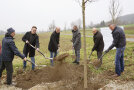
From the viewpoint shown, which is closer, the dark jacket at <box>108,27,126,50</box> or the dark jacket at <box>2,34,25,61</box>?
the dark jacket at <box>2,34,25,61</box>

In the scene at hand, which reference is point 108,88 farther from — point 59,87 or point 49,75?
point 49,75

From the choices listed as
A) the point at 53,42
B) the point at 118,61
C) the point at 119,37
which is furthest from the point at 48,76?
the point at 119,37

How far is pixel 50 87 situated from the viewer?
4.83m

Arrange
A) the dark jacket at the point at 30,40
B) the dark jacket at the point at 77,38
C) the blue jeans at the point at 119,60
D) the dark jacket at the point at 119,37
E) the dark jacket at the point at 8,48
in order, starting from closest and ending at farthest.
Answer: the dark jacket at the point at 8,48, the dark jacket at the point at 119,37, the blue jeans at the point at 119,60, the dark jacket at the point at 30,40, the dark jacket at the point at 77,38

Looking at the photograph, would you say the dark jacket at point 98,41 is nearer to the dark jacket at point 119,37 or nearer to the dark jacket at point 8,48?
the dark jacket at point 119,37

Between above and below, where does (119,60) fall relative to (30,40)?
below

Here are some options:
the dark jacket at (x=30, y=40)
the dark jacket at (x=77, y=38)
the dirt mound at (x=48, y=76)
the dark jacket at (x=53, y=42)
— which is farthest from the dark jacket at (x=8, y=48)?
the dark jacket at (x=77, y=38)

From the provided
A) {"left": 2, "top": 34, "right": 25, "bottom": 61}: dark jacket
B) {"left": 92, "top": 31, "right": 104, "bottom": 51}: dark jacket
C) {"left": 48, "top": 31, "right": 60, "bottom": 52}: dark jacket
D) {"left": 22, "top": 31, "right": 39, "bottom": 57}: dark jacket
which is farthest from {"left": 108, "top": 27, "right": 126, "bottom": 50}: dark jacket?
{"left": 2, "top": 34, "right": 25, "bottom": 61}: dark jacket

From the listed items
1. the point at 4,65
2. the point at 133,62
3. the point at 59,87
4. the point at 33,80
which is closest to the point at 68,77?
the point at 59,87

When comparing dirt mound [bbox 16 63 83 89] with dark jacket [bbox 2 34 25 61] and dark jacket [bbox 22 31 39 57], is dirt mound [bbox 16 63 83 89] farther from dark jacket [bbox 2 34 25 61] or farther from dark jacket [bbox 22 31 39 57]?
dark jacket [bbox 2 34 25 61]

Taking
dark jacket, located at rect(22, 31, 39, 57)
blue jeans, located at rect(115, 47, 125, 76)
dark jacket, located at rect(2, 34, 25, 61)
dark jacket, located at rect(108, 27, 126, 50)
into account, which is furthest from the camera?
dark jacket, located at rect(22, 31, 39, 57)

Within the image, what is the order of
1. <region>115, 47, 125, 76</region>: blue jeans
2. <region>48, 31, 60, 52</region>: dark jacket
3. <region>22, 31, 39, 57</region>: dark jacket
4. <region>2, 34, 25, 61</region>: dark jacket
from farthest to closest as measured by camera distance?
1. <region>48, 31, 60, 52</region>: dark jacket
2. <region>22, 31, 39, 57</region>: dark jacket
3. <region>115, 47, 125, 76</region>: blue jeans
4. <region>2, 34, 25, 61</region>: dark jacket

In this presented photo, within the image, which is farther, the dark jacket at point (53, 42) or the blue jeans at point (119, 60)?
the dark jacket at point (53, 42)

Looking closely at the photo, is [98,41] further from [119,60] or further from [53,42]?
[53,42]
